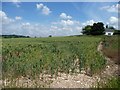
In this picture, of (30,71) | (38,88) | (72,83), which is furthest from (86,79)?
(38,88)

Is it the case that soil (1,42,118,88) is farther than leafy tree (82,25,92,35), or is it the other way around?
leafy tree (82,25,92,35)

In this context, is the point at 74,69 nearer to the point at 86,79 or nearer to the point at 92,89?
the point at 86,79

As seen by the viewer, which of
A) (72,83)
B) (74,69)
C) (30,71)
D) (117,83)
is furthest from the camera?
(74,69)

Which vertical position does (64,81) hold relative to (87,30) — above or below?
below

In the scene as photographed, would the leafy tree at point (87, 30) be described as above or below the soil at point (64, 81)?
above

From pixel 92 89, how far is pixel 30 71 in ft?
9.63

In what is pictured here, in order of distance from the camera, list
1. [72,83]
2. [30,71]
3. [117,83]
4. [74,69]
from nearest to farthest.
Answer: [117,83]
[72,83]
[30,71]
[74,69]

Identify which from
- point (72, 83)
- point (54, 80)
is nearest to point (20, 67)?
point (54, 80)

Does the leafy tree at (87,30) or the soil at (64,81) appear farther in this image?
the leafy tree at (87,30)

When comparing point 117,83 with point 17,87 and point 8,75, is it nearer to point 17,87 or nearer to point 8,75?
point 17,87

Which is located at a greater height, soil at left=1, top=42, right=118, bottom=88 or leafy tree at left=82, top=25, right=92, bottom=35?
leafy tree at left=82, top=25, right=92, bottom=35

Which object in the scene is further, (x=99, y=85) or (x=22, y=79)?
(x=22, y=79)

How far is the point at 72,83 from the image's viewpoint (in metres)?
9.83

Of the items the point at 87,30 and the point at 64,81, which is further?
the point at 87,30
